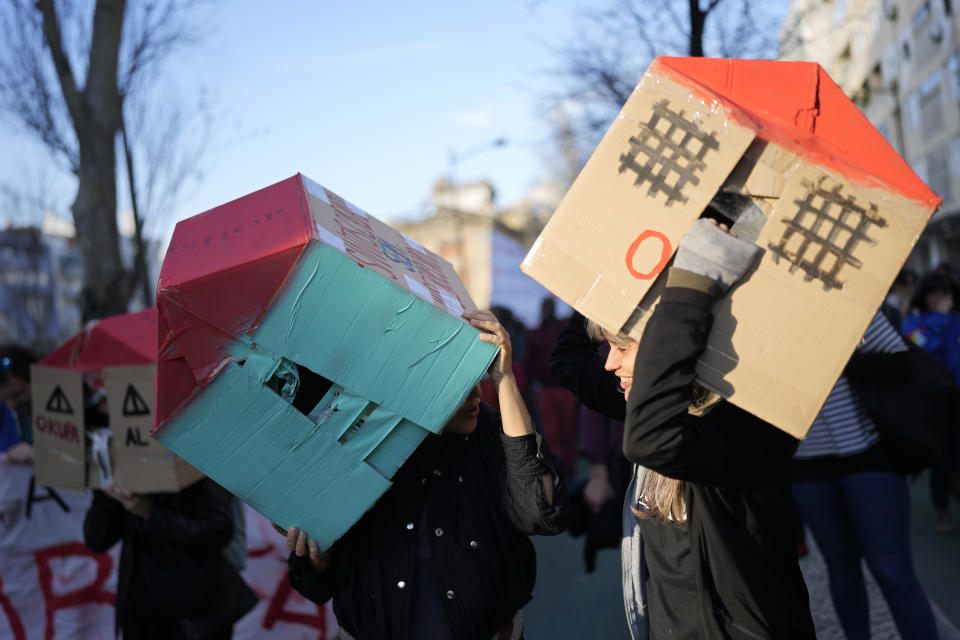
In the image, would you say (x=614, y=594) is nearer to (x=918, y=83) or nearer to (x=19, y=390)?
(x=19, y=390)

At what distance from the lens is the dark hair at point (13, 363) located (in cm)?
454

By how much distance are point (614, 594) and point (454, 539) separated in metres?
3.31

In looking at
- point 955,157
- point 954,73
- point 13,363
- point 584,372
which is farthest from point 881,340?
point 955,157

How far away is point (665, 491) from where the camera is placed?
1.95 meters

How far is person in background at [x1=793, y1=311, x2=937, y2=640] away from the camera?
309 centimetres

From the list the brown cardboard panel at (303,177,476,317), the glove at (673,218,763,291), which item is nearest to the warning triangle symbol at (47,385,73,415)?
the brown cardboard panel at (303,177,476,317)

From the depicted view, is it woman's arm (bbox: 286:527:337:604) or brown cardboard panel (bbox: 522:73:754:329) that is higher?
brown cardboard panel (bbox: 522:73:754:329)

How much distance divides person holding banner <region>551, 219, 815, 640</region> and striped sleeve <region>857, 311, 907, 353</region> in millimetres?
1584

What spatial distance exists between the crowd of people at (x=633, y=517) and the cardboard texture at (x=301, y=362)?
15 cm

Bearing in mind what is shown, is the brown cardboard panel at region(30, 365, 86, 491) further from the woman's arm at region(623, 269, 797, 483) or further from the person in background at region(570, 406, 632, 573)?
the woman's arm at region(623, 269, 797, 483)

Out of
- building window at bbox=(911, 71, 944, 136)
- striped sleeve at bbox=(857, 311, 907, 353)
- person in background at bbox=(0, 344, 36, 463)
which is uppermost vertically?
building window at bbox=(911, 71, 944, 136)

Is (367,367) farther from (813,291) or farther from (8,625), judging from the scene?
(8,625)

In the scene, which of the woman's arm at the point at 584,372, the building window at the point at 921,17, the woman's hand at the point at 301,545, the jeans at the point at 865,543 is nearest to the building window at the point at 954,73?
the building window at the point at 921,17

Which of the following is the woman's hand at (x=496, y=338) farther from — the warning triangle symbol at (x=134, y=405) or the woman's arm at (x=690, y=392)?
the warning triangle symbol at (x=134, y=405)
